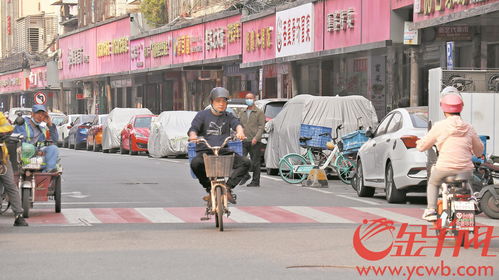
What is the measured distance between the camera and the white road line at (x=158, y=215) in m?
16.0

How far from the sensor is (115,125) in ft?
151

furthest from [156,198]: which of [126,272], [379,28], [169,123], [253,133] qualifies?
[169,123]

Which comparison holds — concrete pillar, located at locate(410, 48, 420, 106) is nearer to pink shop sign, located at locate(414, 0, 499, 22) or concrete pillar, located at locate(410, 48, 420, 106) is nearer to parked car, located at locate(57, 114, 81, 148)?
pink shop sign, located at locate(414, 0, 499, 22)

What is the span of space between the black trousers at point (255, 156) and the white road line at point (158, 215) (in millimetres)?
5992

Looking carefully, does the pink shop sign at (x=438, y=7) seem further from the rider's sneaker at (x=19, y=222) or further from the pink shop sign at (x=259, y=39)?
the pink shop sign at (x=259, y=39)

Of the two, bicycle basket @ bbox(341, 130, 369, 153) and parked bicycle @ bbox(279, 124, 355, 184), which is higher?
bicycle basket @ bbox(341, 130, 369, 153)

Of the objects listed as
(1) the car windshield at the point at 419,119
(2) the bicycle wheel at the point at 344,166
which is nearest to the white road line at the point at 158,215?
(1) the car windshield at the point at 419,119

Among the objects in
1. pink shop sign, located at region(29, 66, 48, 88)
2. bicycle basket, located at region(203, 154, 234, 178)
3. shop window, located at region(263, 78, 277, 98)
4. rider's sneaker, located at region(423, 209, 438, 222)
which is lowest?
rider's sneaker, located at region(423, 209, 438, 222)

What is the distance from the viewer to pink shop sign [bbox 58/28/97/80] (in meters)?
78.4

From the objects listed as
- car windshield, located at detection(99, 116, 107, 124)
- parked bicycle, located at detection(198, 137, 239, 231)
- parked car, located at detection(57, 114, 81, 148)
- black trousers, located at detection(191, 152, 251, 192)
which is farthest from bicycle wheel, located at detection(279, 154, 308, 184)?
parked car, located at detection(57, 114, 81, 148)

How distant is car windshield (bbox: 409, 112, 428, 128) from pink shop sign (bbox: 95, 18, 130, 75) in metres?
48.7

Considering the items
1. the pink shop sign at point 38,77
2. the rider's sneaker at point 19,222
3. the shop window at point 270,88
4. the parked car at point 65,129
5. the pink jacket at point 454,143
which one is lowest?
the parked car at point 65,129

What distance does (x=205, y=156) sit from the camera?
14.3m

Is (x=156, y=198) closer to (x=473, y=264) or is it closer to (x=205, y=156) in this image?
(x=205, y=156)
